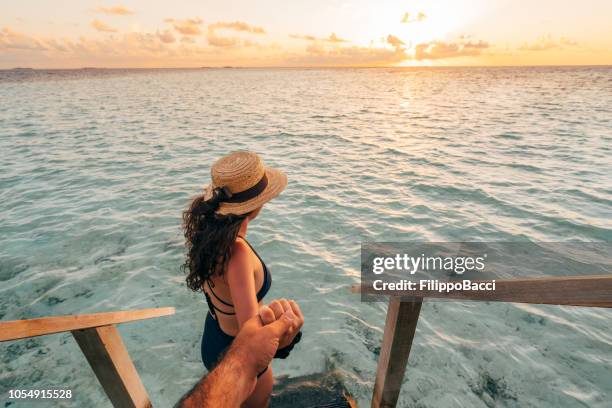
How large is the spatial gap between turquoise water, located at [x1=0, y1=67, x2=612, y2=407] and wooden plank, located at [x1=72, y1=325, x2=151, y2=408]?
1.91 m

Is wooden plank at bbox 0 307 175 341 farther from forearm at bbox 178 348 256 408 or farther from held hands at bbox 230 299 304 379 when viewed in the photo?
held hands at bbox 230 299 304 379

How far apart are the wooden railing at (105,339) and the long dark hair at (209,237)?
48cm

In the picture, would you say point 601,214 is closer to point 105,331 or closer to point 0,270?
point 105,331

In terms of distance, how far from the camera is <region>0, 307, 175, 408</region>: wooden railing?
1803 mm

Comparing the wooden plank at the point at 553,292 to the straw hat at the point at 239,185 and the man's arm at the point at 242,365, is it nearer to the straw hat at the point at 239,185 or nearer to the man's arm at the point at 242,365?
the man's arm at the point at 242,365

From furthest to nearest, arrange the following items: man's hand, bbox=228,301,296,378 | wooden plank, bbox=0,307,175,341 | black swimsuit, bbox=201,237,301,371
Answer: black swimsuit, bbox=201,237,301,371
wooden plank, bbox=0,307,175,341
man's hand, bbox=228,301,296,378

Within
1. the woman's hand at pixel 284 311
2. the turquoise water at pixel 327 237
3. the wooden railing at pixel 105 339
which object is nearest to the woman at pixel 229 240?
the wooden railing at pixel 105 339

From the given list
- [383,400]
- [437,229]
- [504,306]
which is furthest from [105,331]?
[437,229]

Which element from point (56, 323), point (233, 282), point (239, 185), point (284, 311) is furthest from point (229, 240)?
point (56, 323)

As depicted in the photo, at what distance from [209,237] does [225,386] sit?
138 cm

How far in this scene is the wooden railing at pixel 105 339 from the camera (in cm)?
180

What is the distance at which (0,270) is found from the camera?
7.00 m

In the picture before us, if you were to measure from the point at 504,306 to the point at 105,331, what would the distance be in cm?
625

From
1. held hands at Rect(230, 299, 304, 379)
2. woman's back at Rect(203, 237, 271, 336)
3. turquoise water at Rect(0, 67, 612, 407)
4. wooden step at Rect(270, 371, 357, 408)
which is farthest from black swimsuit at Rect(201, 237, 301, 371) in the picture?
turquoise water at Rect(0, 67, 612, 407)
